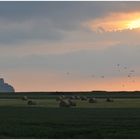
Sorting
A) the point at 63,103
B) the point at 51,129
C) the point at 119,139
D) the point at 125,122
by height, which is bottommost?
the point at 119,139

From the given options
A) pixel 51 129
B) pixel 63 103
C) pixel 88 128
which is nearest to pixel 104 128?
pixel 88 128

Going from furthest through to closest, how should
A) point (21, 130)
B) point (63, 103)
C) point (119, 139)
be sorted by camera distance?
point (63, 103), point (21, 130), point (119, 139)

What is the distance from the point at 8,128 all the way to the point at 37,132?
9.90 feet

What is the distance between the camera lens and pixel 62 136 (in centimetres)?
3331

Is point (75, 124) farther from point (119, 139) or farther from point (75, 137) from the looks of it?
point (119, 139)

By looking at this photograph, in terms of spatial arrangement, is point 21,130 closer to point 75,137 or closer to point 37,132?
point 37,132

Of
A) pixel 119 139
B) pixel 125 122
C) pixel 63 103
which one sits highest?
pixel 63 103

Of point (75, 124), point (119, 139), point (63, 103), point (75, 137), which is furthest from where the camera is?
point (63, 103)

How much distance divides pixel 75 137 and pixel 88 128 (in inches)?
176

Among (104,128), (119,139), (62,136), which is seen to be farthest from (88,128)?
(119,139)

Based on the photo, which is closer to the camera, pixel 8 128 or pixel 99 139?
pixel 99 139

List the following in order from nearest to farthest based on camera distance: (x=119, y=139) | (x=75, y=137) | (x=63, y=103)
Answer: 1. (x=119, y=139)
2. (x=75, y=137)
3. (x=63, y=103)

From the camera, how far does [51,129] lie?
36531 millimetres

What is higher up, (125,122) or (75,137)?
(125,122)
